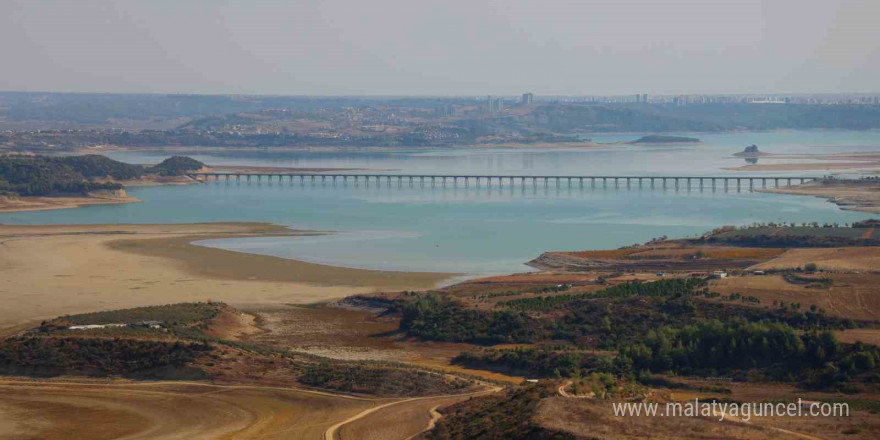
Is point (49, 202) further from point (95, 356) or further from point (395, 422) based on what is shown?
point (395, 422)

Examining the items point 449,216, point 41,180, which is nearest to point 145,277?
point 449,216

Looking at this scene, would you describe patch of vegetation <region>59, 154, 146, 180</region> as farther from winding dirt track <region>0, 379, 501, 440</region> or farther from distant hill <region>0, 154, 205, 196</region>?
winding dirt track <region>0, 379, 501, 440</region>

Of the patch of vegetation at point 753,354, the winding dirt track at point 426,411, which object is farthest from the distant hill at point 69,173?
the winding dirt track at point 426,411

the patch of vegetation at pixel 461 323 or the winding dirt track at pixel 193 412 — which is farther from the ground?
the winding dirt track at pixel 193 412

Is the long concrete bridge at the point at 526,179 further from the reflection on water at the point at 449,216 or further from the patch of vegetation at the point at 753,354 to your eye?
the patch of vegetation at the point at 753,354

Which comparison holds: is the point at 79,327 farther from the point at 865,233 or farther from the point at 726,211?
the point at 726,211

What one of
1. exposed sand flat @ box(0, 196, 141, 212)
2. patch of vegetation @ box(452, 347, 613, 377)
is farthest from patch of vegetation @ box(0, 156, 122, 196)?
patch of vegetation @ box(452, 347, 613, 377)
